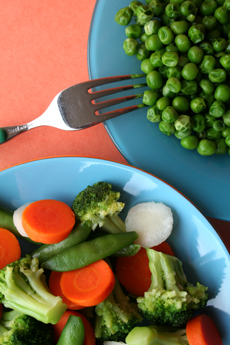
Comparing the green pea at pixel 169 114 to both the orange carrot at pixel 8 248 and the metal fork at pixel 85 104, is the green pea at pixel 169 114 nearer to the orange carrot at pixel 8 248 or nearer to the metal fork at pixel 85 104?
the metal fork at pixel 85 104

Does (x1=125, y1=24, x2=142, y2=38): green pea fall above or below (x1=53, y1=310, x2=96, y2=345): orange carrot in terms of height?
A: above

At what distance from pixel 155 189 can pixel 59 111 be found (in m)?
0.79

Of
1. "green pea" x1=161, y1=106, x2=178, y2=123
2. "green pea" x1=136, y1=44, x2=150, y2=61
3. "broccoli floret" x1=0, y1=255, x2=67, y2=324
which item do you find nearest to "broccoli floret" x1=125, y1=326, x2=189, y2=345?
"broccoli floret" x1=0, y1=255, x2=67, y2=324

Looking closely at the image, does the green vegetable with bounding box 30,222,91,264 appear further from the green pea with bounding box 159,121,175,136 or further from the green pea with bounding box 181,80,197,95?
the green pea with bounding box 181,80,197,95

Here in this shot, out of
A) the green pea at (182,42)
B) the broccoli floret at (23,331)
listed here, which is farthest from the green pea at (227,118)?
the broccoli floret at (23,331)

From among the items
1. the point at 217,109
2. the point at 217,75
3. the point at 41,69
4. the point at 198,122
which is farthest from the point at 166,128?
the point at 41,69

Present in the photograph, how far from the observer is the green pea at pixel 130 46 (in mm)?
1771

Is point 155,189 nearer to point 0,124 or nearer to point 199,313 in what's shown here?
point 199,313

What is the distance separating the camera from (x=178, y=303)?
153cm

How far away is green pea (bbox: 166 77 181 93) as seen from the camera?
5.50ft

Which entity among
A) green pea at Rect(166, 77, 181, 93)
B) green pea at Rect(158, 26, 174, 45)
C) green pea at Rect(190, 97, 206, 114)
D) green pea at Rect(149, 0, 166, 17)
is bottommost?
green pea at Rect(190, 97, 206, 114)

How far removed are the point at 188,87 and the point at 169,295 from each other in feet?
3.94

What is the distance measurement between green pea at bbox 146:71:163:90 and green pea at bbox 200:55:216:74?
0.85 ft

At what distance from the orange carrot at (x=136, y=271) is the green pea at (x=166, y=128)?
700 mm
